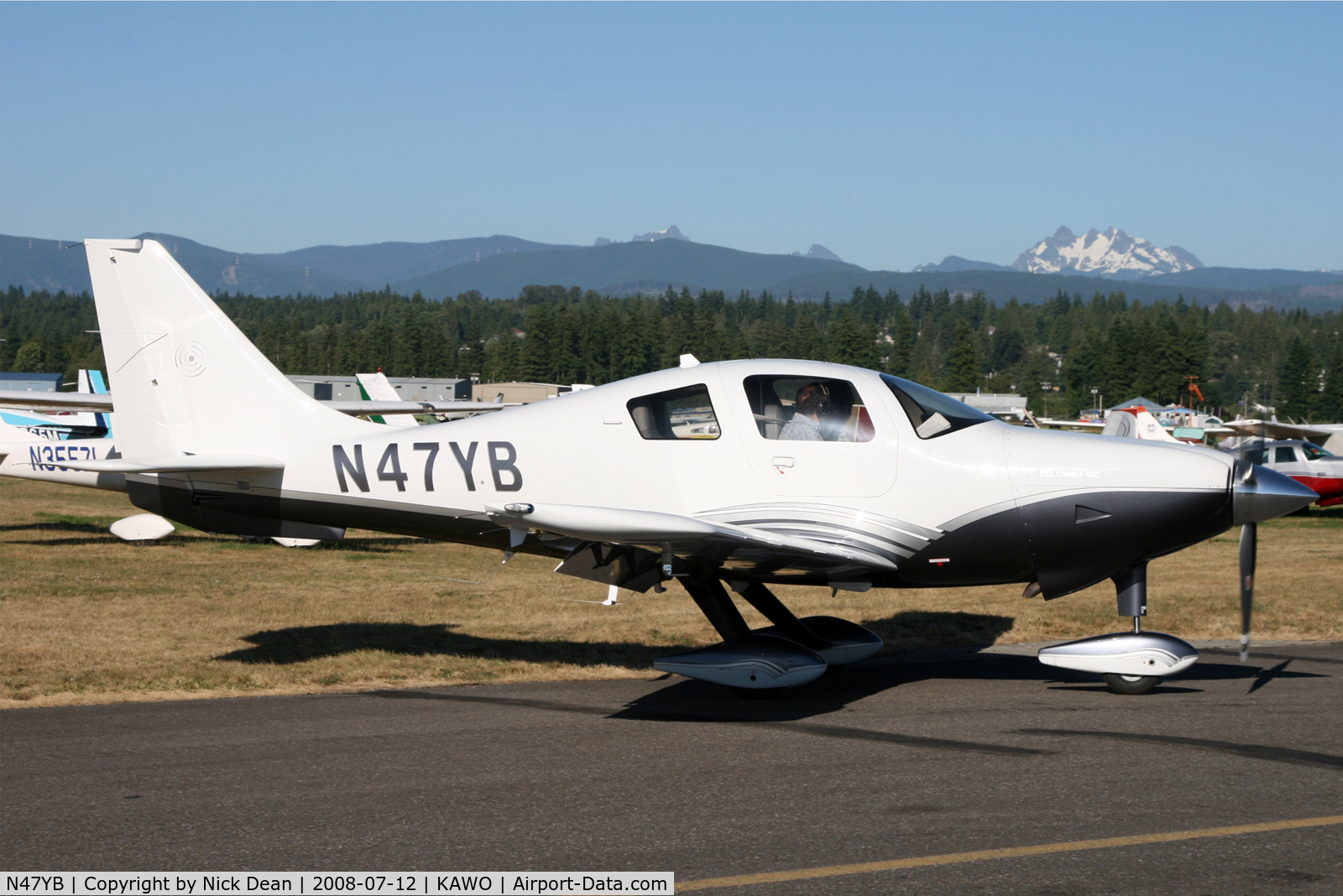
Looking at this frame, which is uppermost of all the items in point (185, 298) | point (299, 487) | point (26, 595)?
point (185, 298)

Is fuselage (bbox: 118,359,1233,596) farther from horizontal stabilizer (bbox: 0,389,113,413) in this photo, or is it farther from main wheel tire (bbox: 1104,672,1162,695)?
horizontal stabilizer (bbox: 0,389,113,413)

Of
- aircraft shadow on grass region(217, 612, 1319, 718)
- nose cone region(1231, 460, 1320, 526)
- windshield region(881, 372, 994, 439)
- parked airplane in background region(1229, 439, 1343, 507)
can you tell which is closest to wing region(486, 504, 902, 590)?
windshield region(881, 372, 994, 439)

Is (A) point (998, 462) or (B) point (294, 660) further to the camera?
(B) point (294, 660)

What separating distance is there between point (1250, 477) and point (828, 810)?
14.1 feet

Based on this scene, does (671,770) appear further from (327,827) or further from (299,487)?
(299,487)

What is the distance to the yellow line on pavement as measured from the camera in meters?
4.62

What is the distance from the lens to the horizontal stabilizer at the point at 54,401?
68.9 feet

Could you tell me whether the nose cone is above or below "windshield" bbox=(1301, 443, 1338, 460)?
above

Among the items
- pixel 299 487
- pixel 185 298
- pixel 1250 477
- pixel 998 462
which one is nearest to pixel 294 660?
pixel 299 487

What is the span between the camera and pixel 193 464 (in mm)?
8891

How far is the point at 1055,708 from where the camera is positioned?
800cm

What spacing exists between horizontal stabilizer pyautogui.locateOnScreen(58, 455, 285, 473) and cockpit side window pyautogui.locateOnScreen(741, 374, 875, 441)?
13.4 ft

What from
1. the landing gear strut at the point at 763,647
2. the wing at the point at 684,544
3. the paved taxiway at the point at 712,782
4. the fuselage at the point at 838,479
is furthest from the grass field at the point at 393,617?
the fuselage at the point at 838,479

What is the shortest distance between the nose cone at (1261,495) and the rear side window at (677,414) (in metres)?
3.74
